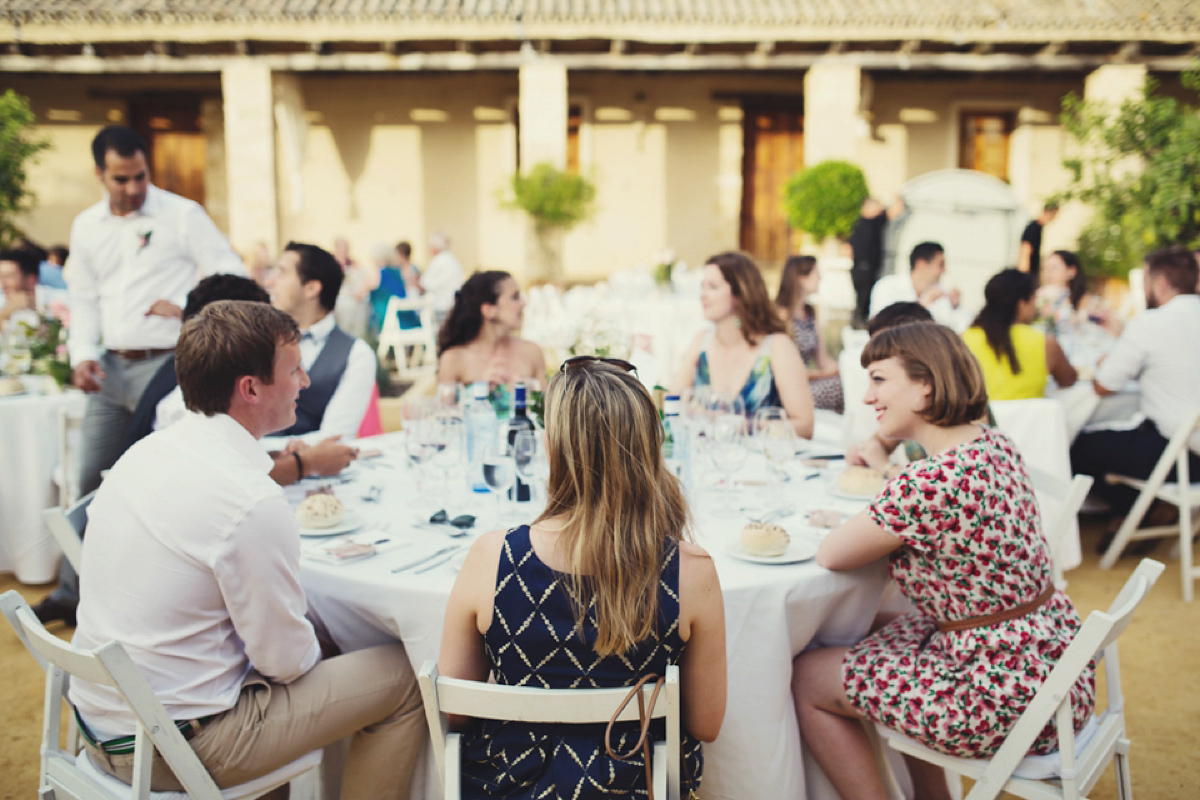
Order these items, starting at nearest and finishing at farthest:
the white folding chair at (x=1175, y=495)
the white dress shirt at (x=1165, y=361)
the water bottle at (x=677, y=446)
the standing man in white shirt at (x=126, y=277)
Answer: the water bottle at (x=677, y=446)
the standing man in white shirt at (x=126, y=277)
the white folding chair at (x=1175, y=495)
the white dress shirt at (x=1165, y=361)

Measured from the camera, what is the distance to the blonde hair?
1.48 metres

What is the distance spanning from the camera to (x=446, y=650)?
161cm

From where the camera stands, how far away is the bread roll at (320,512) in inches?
88.9

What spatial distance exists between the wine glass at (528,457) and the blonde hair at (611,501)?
60cm

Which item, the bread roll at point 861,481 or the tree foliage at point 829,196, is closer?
the bread roll at point 861,481

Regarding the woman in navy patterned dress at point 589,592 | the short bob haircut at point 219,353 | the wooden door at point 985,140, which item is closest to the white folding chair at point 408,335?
the short bob haircut at point 219,353

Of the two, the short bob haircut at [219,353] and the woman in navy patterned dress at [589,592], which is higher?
the short bob haircut at [219,353]

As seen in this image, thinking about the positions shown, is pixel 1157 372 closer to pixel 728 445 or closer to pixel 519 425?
pixel 728 445

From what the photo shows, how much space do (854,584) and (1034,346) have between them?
8.44ft

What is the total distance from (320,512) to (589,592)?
1.05m

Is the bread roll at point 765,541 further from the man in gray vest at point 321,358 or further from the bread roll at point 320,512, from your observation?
the man in gray vest at point 321,358

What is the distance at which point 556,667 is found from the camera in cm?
153

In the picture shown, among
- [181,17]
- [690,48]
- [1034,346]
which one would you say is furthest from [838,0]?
[1034,346]

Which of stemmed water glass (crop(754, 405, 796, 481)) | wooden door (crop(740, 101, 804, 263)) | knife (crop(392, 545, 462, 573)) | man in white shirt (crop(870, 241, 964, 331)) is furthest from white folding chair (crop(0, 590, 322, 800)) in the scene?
wooden door (crop(740, 101, 804, 263))
